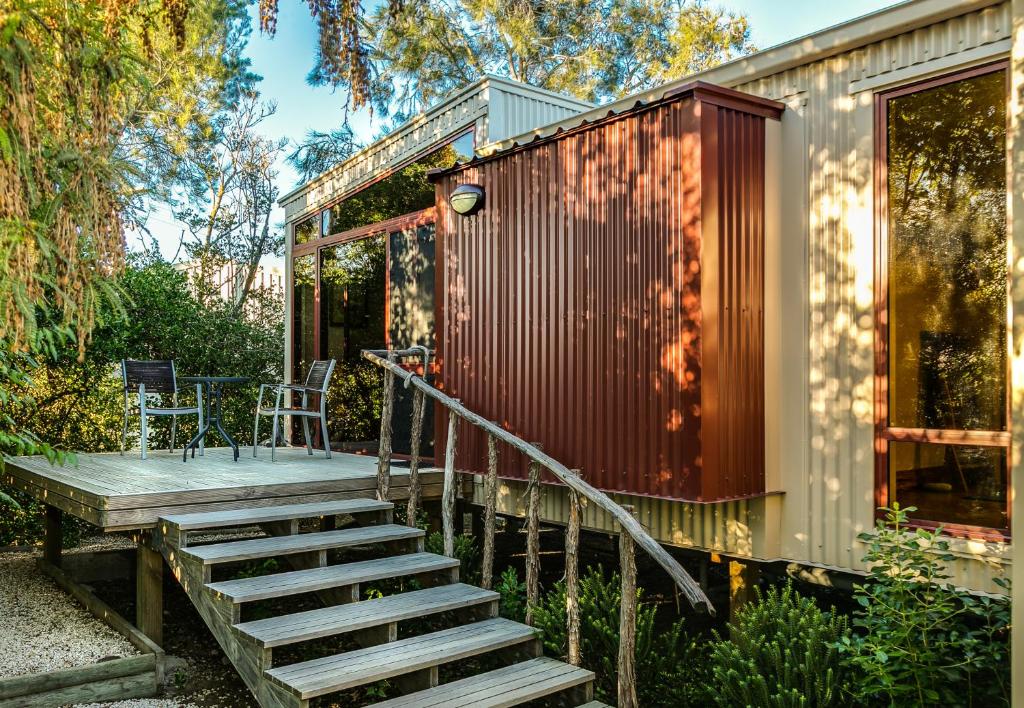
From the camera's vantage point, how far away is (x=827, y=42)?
4.02 m

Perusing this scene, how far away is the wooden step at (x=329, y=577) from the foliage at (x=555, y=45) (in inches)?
484

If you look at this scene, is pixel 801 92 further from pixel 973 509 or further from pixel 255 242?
pixel 255 242

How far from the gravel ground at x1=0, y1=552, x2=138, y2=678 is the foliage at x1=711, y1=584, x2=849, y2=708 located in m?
3.11

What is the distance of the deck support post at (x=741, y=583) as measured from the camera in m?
4.32

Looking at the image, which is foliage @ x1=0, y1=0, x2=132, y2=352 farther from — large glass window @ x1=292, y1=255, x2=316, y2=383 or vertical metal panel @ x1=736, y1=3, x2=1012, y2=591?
large glass window @ x1=292, y1=255, x2=316, y2=383

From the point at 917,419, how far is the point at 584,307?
175cm

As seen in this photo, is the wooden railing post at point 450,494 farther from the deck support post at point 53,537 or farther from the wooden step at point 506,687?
the deck support post at point 53,537

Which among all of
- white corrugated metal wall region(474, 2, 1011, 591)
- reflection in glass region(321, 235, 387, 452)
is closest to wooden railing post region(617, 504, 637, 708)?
white corrugated metal wall region(474, 2, 1011, 591)

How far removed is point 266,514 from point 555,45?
13097 millimetres

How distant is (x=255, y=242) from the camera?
17641mm

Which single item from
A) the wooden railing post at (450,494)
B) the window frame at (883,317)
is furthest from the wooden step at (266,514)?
the window frame at (883,317)

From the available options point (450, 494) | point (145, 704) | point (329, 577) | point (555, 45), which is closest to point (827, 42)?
point (450, 494)

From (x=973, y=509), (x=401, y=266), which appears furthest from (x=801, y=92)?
(x=401, y=266)

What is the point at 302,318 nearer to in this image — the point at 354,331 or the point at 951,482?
the point at 354,331
